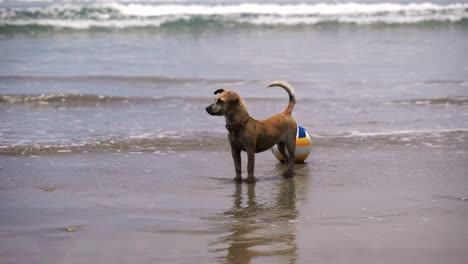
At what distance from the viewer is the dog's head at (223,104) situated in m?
8.03

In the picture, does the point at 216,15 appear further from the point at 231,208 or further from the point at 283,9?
the point at 231,208

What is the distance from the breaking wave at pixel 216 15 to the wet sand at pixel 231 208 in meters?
19.1

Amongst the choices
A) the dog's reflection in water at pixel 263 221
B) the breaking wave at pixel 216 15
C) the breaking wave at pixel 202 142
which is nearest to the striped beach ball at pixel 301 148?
the dog's reflection in water at pixel 263 221

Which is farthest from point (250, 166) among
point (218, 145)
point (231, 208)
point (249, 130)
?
point (218, 145)

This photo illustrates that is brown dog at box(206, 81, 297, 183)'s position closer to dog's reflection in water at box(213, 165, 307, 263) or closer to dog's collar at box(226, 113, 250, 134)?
dog's collar at box(226, 113, 250, 134)

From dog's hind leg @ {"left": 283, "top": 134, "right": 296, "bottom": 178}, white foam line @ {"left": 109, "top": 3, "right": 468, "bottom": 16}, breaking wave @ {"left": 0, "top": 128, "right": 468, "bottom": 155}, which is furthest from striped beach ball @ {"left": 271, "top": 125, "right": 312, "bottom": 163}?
white foam line @ {"left": 109, "top": 3, "right": 468, "bottom": 16}

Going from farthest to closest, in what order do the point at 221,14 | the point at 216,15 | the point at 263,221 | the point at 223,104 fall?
1. the point at 221,14
2. the point at 216,15
3. the point at 223,104
4. the point at 263,221

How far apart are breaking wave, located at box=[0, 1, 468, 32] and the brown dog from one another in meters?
19.8

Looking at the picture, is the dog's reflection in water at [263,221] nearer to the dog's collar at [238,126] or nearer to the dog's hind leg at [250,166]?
the dog's hind leg at [250,166]

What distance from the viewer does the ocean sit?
627cm

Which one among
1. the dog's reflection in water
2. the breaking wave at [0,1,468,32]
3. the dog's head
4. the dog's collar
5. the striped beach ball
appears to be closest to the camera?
the dog's reflection in water

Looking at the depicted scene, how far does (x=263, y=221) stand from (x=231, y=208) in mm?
572

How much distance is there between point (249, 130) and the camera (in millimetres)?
8273

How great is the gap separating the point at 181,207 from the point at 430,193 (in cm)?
233
